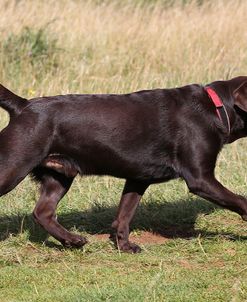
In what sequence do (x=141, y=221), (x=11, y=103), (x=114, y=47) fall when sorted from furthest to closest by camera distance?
1. (x=114, y=47)
2. (x=141, y=221)
3. (x=11, y=103)

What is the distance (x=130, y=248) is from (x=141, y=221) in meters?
0.79

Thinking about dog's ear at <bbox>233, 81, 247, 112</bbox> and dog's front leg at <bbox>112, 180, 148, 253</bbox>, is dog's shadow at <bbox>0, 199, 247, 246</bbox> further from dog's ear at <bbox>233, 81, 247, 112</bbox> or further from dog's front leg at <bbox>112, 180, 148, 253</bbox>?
dog's ear at <bbox>233, 81, 247, 112</bbox>

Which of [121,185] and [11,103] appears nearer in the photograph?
[11,103]

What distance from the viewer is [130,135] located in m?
5.41

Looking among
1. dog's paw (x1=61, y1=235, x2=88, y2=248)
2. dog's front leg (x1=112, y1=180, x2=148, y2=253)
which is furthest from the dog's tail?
dog's front leg (x1=112, y1=180, x2=148, y2=253)

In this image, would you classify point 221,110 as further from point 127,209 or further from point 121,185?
point 121,185

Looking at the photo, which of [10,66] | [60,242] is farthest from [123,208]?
[10,66]

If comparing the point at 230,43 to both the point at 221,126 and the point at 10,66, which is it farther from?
the point at 221,126

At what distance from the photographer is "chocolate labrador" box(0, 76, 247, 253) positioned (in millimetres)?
5160

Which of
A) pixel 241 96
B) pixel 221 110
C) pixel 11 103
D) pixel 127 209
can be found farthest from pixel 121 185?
pixel 11 103

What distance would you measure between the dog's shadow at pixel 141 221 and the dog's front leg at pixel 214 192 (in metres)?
0.51

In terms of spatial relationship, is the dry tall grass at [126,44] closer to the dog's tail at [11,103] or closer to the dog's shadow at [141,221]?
the dog's shadow at [141,221]

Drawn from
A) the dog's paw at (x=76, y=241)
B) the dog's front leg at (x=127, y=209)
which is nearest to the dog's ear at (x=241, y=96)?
the dog's front leg at (x=127, y=209)

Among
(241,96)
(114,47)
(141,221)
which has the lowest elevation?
(114,47)
